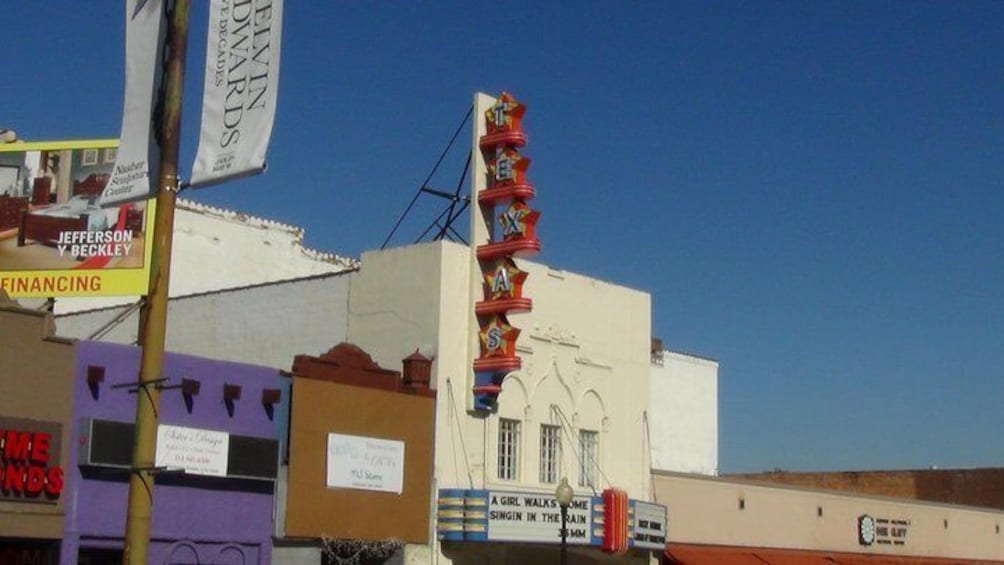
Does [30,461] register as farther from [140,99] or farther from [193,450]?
[140,99]

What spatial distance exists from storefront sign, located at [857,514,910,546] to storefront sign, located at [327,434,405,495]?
20.2 meters

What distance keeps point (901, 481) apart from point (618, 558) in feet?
108

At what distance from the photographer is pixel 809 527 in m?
42.0

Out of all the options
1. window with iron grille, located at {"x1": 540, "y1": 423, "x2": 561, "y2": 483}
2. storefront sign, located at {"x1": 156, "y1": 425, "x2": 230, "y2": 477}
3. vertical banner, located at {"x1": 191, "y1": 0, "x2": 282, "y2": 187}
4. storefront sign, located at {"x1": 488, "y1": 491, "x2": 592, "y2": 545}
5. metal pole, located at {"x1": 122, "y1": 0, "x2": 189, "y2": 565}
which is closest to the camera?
metal pole, located at {"x1": 122, "y1": 0, "x2": 189, "y2": 565}

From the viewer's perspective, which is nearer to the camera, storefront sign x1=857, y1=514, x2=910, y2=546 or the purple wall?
the purple wall

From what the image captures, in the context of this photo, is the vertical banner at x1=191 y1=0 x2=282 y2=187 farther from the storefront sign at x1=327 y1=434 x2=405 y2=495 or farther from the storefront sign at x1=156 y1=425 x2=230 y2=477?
the storefront sign at x1=327 y1=434 x2=405 y2=495

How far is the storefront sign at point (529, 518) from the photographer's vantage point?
29.8 metres

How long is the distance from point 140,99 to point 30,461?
466 inches

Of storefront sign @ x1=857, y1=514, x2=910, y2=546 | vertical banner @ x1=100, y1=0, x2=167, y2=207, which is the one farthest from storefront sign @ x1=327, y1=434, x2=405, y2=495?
storefront sign @ x1=857, y1=514, x2=910, y2=546

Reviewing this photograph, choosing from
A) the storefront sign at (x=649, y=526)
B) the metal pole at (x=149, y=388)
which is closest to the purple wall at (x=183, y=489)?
the storefront sign at (x=649, y=526)

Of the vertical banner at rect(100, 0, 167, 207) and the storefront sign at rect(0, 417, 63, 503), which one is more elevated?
the vertical banner at rect(100, 0, 167, 207)

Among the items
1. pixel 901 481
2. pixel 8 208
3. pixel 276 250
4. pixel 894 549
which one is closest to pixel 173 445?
pixel 8 208

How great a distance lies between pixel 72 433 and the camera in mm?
23188

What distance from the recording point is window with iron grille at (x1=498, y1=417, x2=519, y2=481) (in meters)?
31.9
